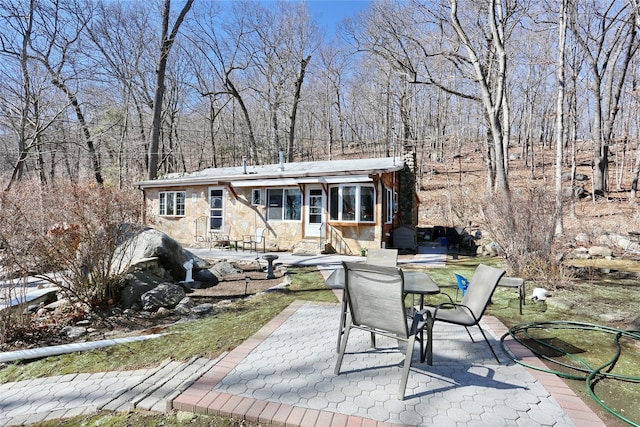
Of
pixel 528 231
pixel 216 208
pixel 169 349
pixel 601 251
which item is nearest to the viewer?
pixel 169 349

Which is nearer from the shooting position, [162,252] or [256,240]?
[162,252]

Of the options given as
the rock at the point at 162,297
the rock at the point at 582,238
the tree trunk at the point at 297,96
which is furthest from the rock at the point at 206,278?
the tree trunk at the point at 297,96

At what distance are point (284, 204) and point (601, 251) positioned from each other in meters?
10.0

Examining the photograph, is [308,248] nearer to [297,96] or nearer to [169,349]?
[169,349]

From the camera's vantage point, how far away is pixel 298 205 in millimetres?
12008

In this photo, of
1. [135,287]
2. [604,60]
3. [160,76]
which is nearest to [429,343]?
[135,287]

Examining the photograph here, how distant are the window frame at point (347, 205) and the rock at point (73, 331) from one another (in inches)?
305

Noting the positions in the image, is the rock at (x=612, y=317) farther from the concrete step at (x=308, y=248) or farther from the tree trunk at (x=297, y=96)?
the tree trunk at (x=297, y=96)

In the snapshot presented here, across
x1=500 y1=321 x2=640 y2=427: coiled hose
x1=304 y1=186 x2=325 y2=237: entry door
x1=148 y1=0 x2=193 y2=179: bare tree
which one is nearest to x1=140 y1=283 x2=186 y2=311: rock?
x1=500 y1=321 x2=640 y2=427: coiled hose

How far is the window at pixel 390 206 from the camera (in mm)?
11461

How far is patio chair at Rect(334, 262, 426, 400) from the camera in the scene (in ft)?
8.32

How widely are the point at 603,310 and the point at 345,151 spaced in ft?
104

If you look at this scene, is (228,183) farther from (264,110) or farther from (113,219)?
(264,110)

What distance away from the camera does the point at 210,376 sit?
2.87 metres
